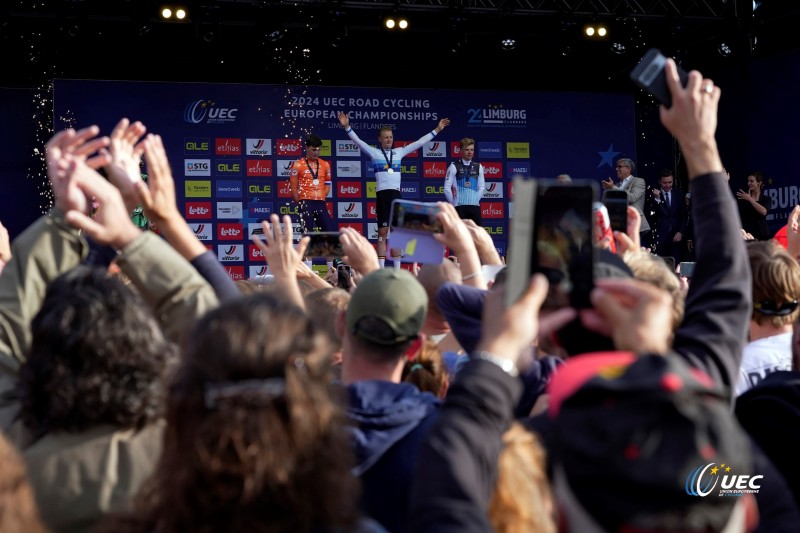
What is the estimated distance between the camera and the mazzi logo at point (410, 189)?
14723mm

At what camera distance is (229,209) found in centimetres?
1423

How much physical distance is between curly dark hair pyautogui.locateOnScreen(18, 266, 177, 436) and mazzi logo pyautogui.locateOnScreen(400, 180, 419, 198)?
13041mm

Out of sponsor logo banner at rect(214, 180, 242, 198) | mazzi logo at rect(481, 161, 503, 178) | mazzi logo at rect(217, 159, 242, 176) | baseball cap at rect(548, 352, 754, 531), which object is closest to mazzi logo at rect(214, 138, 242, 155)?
mazzi logo at rect(217, 159, 242, 176)

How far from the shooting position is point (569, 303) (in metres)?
1.57

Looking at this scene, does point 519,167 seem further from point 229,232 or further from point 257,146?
point 229,232

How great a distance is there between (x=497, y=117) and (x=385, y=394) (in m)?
13.5

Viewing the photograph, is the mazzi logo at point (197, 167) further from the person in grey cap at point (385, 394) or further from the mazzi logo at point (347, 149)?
the person in grey cap at point (385, 394)

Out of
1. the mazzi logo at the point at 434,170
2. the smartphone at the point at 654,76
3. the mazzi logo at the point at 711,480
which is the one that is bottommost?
the mazzi logo at the point at 711,480

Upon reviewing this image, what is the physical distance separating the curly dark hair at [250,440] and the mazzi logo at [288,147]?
1323 cm

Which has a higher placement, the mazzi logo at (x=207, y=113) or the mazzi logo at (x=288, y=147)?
the mazzi logo at (x=207, y=113)

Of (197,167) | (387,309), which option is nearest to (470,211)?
(197,167)

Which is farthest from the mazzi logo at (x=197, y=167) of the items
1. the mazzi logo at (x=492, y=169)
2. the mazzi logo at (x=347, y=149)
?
the mazzi logo at (x=492, y=169)

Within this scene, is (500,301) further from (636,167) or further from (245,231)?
(636,167)

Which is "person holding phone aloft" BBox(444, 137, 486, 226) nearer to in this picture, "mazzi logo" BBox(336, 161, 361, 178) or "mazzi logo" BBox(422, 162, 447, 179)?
"mazzi logo" BBox(422, 162, 447, 179)
